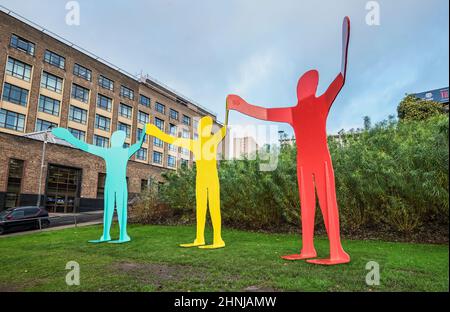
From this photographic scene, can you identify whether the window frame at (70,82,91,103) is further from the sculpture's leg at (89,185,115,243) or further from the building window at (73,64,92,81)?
the sculpture's leg at (89,185,115,243)

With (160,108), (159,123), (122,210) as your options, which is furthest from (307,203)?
(160,108)

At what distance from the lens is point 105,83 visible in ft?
115

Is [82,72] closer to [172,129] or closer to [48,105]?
[48,105]

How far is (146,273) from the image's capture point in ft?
16.0

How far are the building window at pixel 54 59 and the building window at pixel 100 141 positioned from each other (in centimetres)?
794

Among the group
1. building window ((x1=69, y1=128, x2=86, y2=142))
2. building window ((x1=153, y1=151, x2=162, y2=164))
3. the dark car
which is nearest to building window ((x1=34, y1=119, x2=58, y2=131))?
building window ((x1=69, y1=128, x2=86, y2=142))

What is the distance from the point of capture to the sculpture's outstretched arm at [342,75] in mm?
4555

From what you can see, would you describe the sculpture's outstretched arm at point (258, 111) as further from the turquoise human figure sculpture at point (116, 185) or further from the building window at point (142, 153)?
the building window at point (142, 153)

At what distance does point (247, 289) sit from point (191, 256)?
2.59 meters

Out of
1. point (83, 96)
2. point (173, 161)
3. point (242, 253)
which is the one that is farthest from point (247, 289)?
point (173, 161)

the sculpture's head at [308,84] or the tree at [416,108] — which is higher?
the tree at [416,108]

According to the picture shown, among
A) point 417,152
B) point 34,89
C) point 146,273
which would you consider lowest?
point 146,273

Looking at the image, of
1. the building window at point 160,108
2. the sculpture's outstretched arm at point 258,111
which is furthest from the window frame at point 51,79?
the sculpture's outstretched arm at point 258,111

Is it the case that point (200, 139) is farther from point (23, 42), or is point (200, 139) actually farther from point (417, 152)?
point (23, 42)
